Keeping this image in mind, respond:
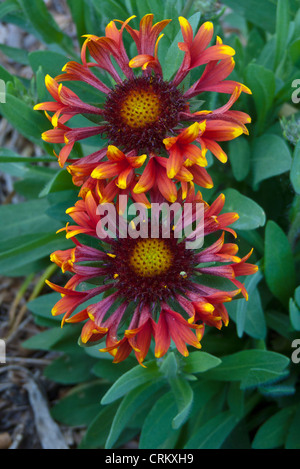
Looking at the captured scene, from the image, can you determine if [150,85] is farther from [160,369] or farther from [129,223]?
[160,369]

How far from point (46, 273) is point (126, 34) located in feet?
2.61

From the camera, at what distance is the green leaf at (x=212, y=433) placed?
1227 millimetres

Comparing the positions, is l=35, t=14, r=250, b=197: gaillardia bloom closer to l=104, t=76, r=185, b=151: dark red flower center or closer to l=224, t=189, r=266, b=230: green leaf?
l=104, t=76, r=185, b=151: dark red flower center

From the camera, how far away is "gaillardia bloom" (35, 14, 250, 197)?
87cm

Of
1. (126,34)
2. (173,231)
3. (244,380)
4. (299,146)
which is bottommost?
(244,380)

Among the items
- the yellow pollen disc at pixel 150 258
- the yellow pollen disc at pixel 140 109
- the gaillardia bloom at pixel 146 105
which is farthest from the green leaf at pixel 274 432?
the yellow pollen disc at pixel 140 109

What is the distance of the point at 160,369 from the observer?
1.05 metres

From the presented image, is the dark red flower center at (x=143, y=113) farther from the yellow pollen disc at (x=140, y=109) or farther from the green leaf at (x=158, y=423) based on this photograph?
the green leaf at (x=158, y=423)

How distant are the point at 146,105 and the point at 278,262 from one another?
48cm

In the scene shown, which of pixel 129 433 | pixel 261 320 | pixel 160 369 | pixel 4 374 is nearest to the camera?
pixel 160 369

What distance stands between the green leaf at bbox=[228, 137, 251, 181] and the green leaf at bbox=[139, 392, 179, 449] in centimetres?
56

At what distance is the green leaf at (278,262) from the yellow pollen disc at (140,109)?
1.16 ft

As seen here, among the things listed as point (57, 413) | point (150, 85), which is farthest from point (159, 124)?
point (57, 413)

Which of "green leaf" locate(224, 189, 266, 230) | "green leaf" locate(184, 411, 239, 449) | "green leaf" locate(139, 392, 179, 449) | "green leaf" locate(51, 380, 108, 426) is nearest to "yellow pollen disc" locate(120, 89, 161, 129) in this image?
"green leaf" locate(224, 189, 266, 230)
